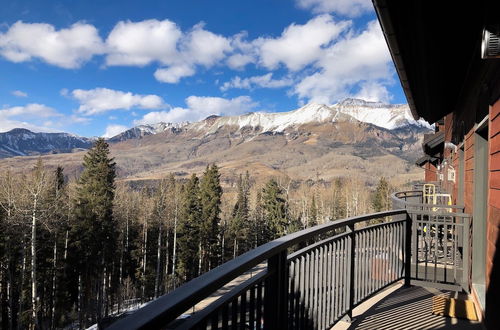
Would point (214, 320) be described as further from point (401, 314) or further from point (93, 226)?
point (93, 226)

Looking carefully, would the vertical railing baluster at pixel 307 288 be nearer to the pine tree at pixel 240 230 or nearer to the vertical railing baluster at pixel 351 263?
the vertical railing baluster at pixel 351 263

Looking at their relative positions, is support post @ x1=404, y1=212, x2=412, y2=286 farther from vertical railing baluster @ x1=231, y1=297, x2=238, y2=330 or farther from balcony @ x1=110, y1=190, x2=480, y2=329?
vertical railing baluster @ x1=231, y1=297, x2=238, y2=330

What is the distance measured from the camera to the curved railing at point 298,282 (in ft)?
4.20

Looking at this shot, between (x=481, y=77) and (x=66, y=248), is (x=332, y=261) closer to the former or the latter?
(x=481, y=77)

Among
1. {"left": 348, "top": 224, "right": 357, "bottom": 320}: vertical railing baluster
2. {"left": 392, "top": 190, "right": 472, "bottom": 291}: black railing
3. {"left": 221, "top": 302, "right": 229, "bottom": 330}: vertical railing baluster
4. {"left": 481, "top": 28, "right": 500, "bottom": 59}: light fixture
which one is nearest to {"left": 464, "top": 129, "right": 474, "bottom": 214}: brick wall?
{"left": 392, "top": 190, "right": 472, "bottom": 291}: black railing

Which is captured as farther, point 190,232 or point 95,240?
point 190,232

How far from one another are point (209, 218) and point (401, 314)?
30.8 meters

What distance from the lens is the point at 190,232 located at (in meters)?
32.2

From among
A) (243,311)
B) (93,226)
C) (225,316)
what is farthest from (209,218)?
(225,316)

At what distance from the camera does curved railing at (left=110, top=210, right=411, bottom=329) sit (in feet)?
4.20

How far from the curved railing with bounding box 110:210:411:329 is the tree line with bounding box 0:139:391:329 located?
692 inches

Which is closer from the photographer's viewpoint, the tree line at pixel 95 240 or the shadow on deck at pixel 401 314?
the shadow on deck at pixel 401 314

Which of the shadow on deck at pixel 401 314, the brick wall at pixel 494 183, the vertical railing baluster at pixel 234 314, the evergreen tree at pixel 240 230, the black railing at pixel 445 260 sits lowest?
the evergreen tree at pixel 240 230

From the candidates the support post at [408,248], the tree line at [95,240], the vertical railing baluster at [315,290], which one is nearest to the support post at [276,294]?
the vertical railing baluster at [315,290]
